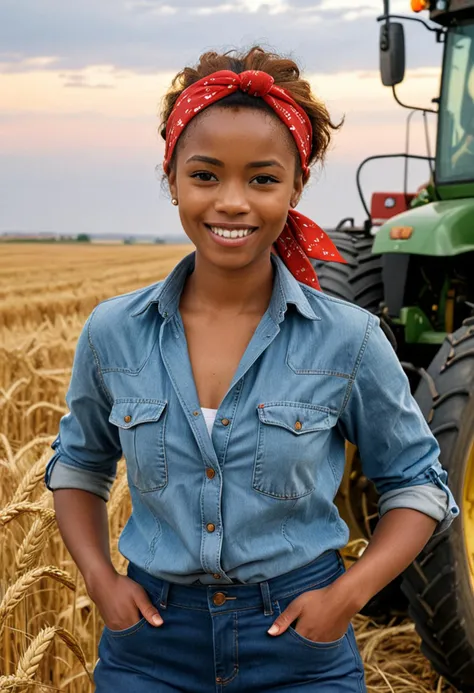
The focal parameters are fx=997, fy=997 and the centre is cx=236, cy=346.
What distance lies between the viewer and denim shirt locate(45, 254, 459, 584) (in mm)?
1760

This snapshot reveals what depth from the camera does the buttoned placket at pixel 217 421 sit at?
174 cm

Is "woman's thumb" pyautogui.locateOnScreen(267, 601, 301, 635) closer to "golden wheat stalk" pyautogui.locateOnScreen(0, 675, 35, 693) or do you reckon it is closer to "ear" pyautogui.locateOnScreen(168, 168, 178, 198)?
"golden wheat stalk" pyautogui.locateOnScreen(0, 675, 35, 693)

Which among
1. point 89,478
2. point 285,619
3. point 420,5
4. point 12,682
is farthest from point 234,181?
point 420,5

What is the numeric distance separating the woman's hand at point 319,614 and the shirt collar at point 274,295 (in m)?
0.50

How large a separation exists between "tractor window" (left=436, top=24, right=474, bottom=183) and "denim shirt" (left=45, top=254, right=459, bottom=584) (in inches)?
113

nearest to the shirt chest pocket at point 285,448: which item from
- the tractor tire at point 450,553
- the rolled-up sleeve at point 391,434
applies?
the rolled-up sleeve at point 391,434

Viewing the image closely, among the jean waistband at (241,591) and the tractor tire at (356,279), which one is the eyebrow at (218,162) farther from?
the tractor tire at (356,279)

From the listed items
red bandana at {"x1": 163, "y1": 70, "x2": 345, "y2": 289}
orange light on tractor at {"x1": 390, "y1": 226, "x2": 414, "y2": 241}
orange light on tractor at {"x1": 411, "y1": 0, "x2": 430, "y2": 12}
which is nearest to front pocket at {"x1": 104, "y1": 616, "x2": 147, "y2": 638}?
red bandana at {"x1": 163, "y1": 70, "x2": 345, "y2": 289}

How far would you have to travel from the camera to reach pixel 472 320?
133 inches

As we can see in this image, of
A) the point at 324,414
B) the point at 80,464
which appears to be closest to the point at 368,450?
the point at 324,414

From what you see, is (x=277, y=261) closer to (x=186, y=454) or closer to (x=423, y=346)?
(x=186, y=454)

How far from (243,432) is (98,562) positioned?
16.3 inches

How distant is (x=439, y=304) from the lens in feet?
14.8

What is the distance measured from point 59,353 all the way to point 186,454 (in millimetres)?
4831
